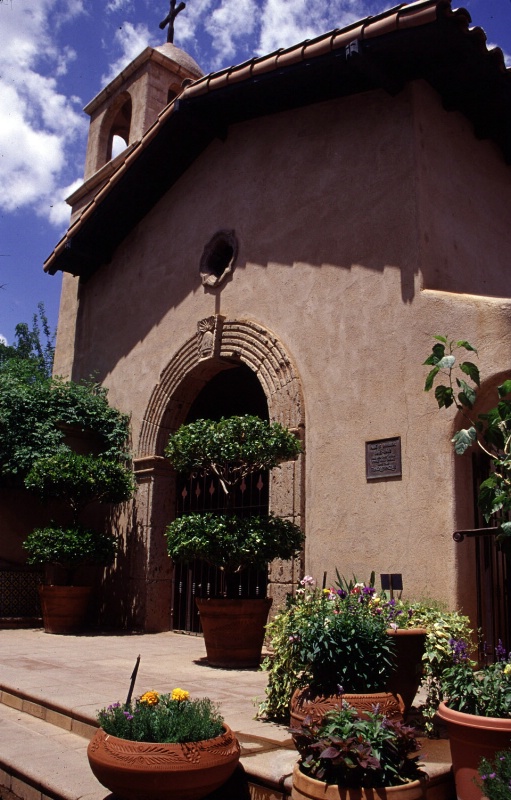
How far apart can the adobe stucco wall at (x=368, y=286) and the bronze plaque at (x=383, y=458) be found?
0.21 ft

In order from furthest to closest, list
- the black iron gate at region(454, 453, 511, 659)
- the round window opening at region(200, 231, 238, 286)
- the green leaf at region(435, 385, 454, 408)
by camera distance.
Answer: the round window opening at region(200, 231, 238, 286), the black iron gate at region(454, 453, 511, 659), the green leaf at region(435, 385, 454, 408)

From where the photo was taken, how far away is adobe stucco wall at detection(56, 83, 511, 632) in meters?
→ 6.48

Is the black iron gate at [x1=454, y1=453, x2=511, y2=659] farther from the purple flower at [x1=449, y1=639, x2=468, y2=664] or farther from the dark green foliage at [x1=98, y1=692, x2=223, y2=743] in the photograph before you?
the dark green foliage at [x1=98, y1=692, x2=223, y2=743]

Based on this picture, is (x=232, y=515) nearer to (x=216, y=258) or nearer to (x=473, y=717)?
(x=473, y=717)

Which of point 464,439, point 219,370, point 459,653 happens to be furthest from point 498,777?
point 219,370

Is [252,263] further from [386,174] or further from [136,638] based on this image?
[136,638]

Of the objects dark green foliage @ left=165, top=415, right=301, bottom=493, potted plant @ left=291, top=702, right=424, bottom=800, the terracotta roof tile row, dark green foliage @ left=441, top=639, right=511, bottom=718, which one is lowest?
potted plant @ left=291, top=702, right=424, bottom=800

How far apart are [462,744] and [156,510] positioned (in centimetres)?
693

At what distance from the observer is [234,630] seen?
21.9ft

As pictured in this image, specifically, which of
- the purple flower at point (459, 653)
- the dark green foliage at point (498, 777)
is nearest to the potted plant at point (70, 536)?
the purple flower at point (459, 653)

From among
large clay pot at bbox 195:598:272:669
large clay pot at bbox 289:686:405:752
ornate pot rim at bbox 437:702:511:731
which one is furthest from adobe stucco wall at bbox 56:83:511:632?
ornate pot rim at bbox 437:702:511:731

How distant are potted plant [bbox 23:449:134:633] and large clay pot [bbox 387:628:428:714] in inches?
226

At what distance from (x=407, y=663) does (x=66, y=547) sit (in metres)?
5.80

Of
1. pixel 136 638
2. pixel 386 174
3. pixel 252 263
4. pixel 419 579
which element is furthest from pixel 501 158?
pixel 136 638
